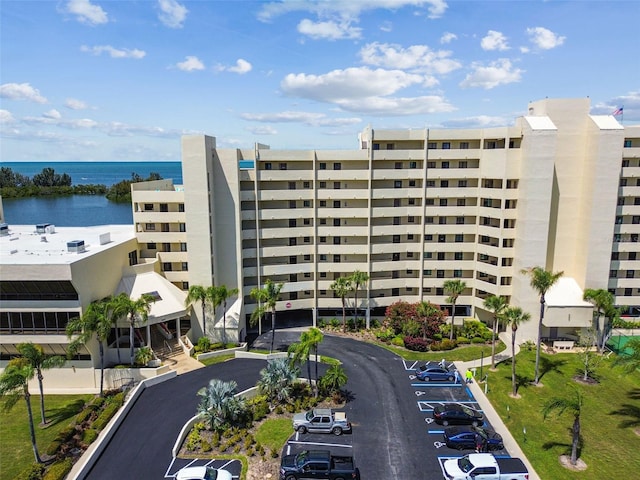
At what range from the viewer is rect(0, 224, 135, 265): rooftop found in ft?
138

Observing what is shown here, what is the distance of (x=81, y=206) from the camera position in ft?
579

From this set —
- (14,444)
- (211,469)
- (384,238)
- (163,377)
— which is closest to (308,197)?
(384,238)

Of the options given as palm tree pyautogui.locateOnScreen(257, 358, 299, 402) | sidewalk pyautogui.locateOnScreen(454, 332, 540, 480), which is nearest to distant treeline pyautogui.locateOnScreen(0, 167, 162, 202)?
palm tree pyautogui.locateOnScreen(257, 358, 299, 402)

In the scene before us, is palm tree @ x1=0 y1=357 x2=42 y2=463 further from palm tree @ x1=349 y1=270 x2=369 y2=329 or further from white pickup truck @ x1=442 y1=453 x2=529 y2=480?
palm tree @ x1=349 y1=270 x2=369 y2=329

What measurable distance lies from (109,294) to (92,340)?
6.10 meters

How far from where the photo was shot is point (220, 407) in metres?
34.2

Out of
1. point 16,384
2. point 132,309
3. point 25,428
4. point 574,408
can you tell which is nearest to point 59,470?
point 16,384

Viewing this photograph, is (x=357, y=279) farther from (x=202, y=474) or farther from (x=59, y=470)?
(x=59, y=470)

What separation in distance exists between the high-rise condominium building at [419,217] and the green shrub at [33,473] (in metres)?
23.7

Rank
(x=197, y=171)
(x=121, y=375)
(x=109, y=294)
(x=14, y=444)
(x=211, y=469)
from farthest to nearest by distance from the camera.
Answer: (x=197, y=171), (x=109, y=294), (x=121, y=375), (x=14, y=444), (x=211, y=469)

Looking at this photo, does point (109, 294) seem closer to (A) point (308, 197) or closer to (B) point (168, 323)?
(B) point (168, 323)

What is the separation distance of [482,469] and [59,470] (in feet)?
95.8

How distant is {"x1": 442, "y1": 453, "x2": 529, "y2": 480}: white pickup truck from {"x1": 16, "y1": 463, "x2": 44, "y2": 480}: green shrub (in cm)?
2825

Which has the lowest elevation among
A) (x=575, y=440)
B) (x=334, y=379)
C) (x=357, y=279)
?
(x=575, y=440)
